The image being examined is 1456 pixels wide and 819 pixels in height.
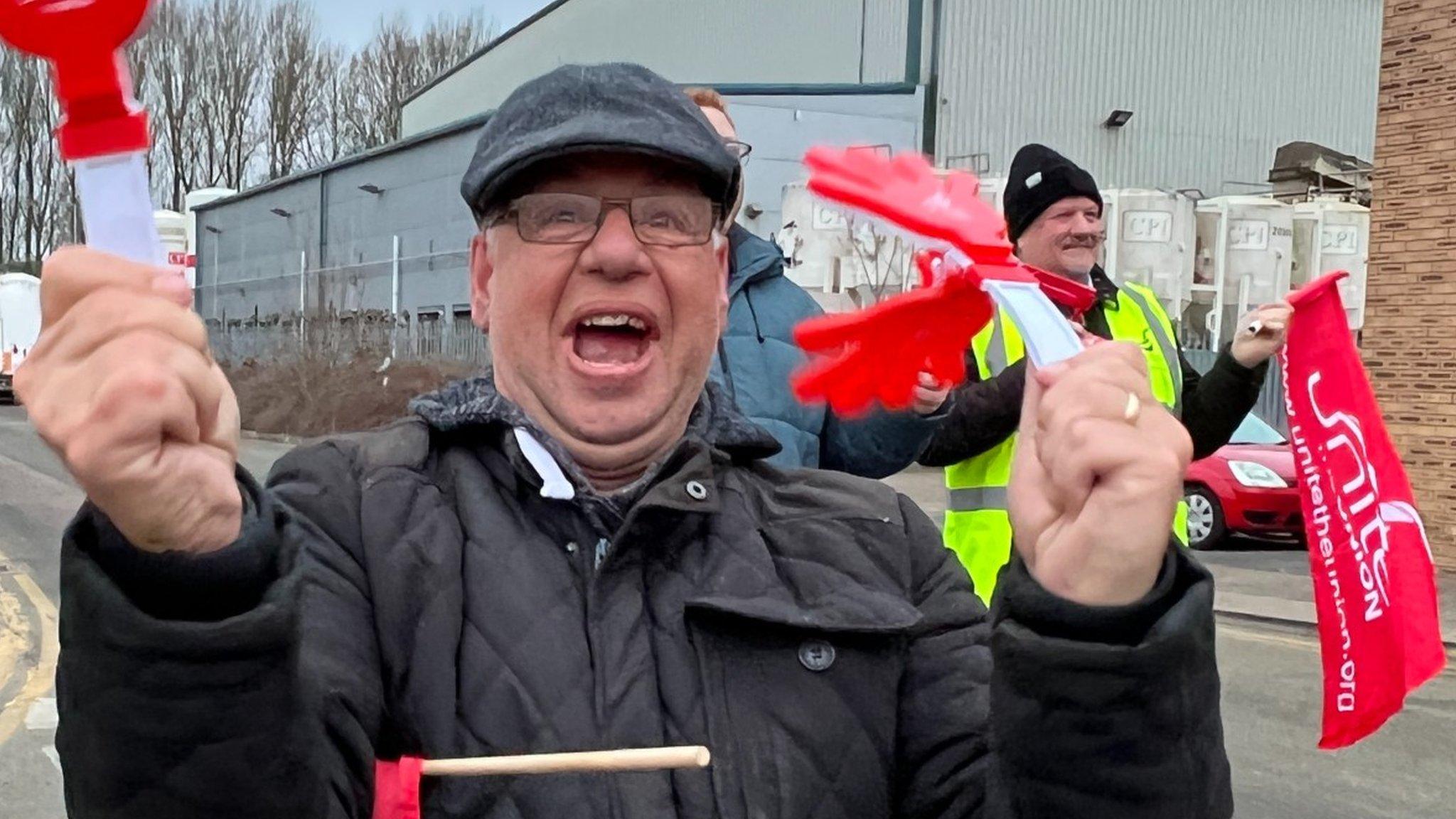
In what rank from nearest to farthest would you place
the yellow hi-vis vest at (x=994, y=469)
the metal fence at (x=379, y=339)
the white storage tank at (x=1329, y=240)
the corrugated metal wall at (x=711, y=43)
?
1. the yellow hi-vis vest at (x=994, y=469)
2. the white storage tank at (x=1329, y=240)
3. the metal fence at (x=379, y=339)
4. the corrugated metal wall at (x=711, y=43)

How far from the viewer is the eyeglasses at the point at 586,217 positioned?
1.59 m

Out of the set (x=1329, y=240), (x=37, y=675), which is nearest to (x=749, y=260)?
(x=37, y=675)

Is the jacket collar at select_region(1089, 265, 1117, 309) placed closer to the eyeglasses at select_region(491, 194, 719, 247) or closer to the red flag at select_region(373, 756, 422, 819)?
the eyeglasses at select_region(491, 194, 719, 247)

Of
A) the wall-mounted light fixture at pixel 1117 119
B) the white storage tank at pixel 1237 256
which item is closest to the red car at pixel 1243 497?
the white storage tank at pixel 1237 256

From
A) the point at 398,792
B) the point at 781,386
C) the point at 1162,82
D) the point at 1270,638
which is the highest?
the point at 1162,82

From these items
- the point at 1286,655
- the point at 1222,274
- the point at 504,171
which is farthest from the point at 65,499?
the point at 1222,274

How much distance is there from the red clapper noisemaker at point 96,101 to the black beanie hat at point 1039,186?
2.62 m

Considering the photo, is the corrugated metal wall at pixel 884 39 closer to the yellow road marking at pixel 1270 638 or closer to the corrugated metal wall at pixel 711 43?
the corrugated metal wall at pixel 711 43

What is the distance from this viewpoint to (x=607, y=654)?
1476 mm

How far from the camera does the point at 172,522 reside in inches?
42.7

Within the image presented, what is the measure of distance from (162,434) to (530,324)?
2.06 ft

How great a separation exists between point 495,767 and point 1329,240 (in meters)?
20.7

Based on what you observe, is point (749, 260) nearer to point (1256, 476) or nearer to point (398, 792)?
point (398, 792)

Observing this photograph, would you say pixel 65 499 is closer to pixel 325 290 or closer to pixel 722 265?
pixel 722 265
